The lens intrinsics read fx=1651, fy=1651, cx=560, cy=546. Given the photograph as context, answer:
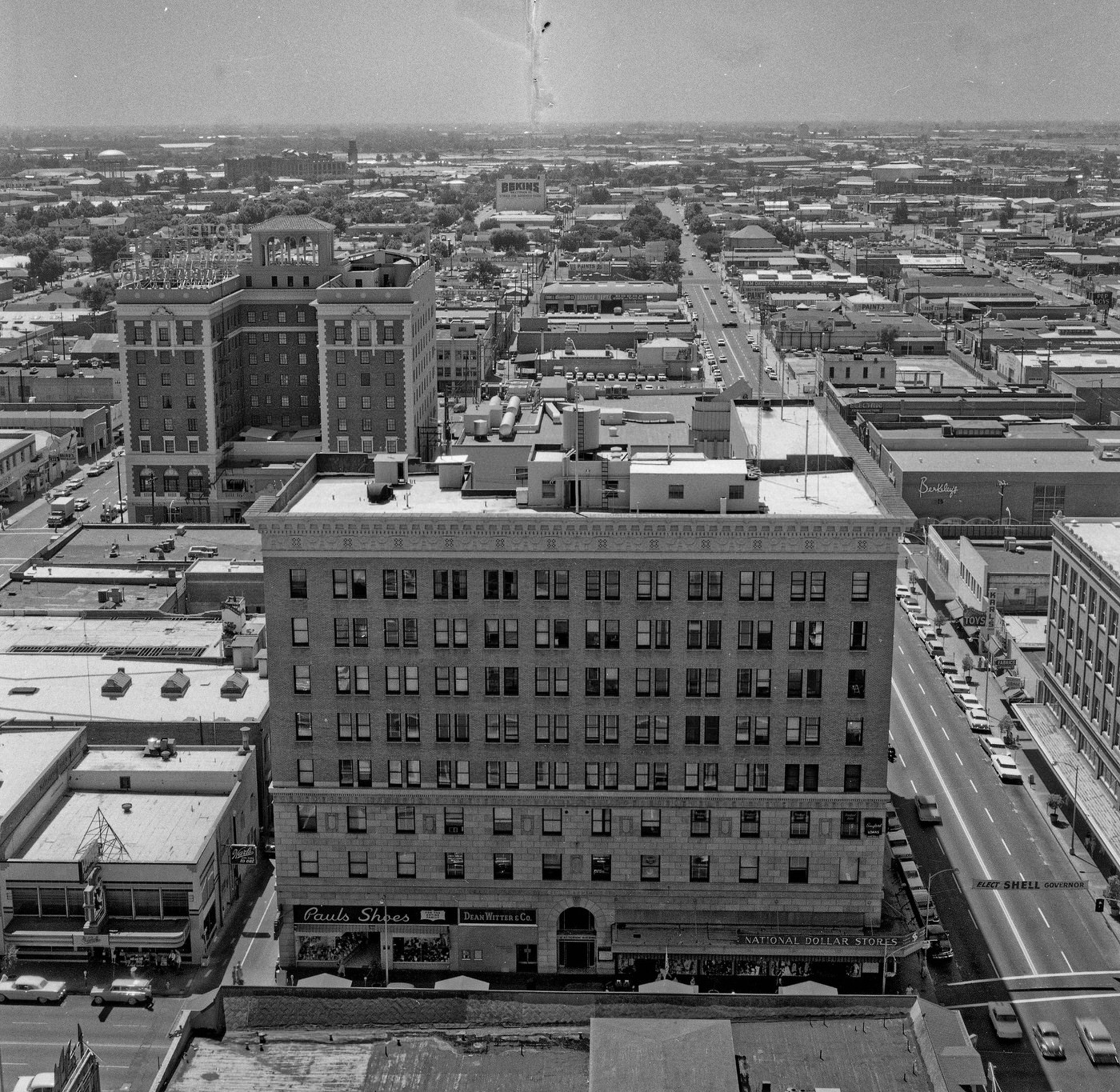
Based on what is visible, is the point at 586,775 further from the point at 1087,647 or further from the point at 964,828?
the point at 1087,647

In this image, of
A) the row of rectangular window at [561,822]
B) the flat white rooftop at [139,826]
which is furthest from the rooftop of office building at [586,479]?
the flat white rooftop at [139,826]

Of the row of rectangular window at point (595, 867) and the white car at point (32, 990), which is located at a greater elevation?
the row of rectangular window at point (595, 867)

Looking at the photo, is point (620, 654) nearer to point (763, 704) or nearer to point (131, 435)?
point (763, 704)

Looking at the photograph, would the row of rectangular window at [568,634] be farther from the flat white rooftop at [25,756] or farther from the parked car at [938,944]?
the flat white rooftop at [25,756]

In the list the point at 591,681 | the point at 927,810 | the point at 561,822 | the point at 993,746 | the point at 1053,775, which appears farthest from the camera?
the point at 993,746

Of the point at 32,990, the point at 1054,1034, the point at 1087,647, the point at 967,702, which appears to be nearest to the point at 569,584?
the point at 1054,1034

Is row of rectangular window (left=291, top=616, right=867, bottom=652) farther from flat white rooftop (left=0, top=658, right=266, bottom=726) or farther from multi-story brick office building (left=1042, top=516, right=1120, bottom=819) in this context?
multi-story brick office building (left=1042, top=516, right=1120, bottom=819)

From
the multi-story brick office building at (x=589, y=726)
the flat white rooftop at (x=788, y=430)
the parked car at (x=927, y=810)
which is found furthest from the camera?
the parked car at (x=927, y=810)

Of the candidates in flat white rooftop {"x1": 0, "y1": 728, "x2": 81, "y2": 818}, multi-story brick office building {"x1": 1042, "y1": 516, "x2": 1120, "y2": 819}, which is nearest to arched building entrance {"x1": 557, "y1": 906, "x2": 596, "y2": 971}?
flat white rooftop {"x1": 0, "y1": 728, "x2": 81, "y2": 818}
